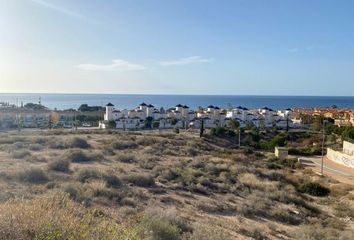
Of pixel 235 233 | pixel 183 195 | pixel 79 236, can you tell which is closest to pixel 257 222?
pixel 235 233

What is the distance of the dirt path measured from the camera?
33562 millimetres

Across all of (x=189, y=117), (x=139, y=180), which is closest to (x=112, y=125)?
(x=189, y=117)

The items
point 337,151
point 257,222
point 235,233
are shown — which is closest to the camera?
point 235,233

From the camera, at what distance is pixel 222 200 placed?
54.6 feet

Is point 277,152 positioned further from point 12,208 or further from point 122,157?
point 12,208

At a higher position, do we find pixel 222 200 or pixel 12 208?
pixel 12 208

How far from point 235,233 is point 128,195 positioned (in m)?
4.11

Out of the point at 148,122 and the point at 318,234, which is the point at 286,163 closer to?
the point at 318,234

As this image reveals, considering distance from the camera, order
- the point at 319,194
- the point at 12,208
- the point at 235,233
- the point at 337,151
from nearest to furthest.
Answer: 1. the point at 12,208
2. the point at 235,233
3. the point at 319,194
4. the point at 337,151

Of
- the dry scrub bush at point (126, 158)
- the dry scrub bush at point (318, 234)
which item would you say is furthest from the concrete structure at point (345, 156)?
the dry scrub bush at point (318, 234)

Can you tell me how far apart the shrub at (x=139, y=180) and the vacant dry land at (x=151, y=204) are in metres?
0.04

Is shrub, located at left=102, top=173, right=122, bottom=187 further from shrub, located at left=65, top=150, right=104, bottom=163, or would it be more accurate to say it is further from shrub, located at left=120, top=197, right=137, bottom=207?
shrub, located at left=65, top=150, right=104, bottom=163

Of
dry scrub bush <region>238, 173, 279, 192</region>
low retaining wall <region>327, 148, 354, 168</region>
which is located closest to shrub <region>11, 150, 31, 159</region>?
dry scrub bush <region>238, 173, 279, 192</region>

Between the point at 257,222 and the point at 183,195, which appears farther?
the point at 183,195
